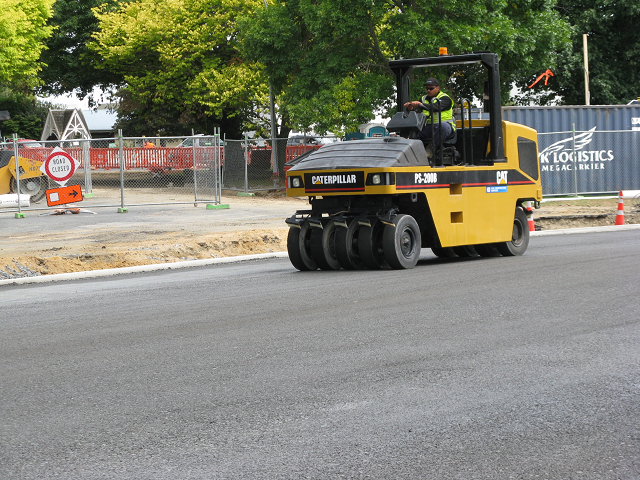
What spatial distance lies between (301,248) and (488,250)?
10.7 ft

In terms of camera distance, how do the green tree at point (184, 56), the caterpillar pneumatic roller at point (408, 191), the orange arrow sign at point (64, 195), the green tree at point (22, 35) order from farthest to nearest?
the green tree at point (22, 35) < the green tree at point (184, 56) < the orange arrow sign at point (64, 195) < the caterpillar pneumatic roller at point (408, 191)

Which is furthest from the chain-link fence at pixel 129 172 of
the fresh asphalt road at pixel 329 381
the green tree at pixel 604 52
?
the green tree at pixel 604 52

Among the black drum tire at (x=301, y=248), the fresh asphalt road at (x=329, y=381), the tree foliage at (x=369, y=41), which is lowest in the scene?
the fresh asphalt road at (x=329, y=381)

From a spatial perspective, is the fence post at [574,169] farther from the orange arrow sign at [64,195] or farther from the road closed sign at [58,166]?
the road closed sign at [58,166]

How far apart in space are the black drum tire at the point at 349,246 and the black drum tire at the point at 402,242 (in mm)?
422

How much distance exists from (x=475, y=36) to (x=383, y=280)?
56.2ft

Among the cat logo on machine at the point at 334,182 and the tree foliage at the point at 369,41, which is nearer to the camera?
the cat logo on machine at the point at 334,182

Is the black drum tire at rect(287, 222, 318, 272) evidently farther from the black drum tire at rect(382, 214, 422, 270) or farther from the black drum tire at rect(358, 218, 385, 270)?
the black drum tire at rect(382, 214, 422, 270)

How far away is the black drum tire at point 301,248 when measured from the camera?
449 inches

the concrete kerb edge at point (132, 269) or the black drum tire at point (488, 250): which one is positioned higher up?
the black drum tire at point (488, 250)

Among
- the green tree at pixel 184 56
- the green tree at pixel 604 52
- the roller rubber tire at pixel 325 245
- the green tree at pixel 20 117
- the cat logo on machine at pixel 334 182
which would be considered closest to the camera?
the cat logo on machine at pixel 334 182

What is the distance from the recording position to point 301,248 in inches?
449

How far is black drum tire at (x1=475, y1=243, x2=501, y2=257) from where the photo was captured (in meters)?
12.9

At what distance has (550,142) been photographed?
26.0 meters
